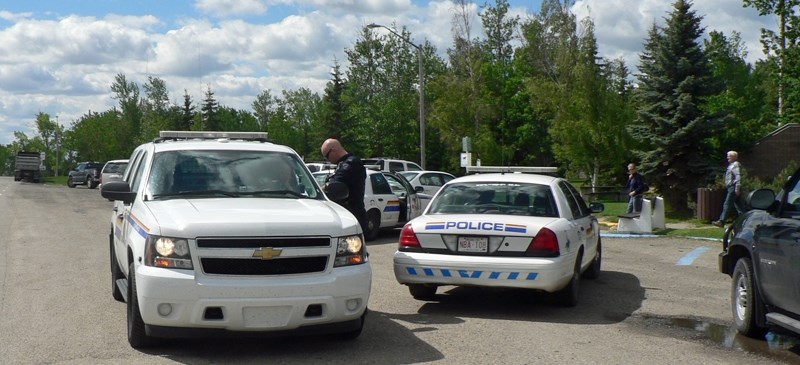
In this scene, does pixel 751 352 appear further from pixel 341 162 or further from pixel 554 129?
pixel 554 129

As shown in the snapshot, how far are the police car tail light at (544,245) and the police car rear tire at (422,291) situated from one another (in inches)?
57.2

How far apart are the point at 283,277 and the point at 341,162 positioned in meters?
3.37

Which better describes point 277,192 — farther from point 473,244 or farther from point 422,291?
point 422,291

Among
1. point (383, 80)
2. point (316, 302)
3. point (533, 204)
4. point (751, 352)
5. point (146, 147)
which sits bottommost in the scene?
Answer: point (751, 352)

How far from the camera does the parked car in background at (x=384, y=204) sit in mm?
17312

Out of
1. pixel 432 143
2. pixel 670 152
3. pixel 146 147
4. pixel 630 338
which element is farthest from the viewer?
pixel 432 143

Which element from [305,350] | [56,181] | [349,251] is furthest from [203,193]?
[56,181]

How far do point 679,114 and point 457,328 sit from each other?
2084cm

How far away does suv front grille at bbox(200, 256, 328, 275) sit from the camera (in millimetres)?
6375

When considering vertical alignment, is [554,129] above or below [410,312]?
above

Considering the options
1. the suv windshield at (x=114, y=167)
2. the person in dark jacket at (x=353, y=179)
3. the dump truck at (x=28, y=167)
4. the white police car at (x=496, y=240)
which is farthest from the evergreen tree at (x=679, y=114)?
the dump truck at (x=28, y=167)

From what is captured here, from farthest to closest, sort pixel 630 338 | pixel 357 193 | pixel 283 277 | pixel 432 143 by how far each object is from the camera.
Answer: pixel 432 143 < pixel 357 193 < pixel 630 338 < pixel 283 277

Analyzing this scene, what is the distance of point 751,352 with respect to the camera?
23.8 feet

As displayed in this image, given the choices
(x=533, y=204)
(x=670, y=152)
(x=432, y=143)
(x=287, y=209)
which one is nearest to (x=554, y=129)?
(x=670, y=152)
